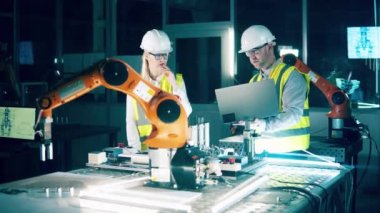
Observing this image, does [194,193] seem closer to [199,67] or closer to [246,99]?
[246,99]

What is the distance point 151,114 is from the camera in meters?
1.95

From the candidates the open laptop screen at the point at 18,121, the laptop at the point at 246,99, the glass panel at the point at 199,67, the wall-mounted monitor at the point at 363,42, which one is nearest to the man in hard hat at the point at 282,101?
the laptop at the point at 246,99

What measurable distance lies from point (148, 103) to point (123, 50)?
239 inches

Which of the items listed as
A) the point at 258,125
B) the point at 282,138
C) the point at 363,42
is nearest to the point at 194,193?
the point at 258,125

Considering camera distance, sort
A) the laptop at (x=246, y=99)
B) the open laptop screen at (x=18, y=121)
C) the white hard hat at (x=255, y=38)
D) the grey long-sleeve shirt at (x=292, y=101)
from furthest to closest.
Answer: the open laptop screen at (x=18, y=121) < the white hard hat at (x=255, y=38) < the grey long-sleeve shirt at (x=292, y=101) < the laptop at (x=246, y=99)

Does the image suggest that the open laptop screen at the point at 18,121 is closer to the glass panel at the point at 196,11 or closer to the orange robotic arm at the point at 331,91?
the orange robotic arm at the point at 331,91

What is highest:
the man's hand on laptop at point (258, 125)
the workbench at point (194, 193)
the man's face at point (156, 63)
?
the man's face at point (156, 63)

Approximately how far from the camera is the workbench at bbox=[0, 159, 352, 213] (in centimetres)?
186

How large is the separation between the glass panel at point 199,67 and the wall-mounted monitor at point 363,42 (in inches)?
76.3

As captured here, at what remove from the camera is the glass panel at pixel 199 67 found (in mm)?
7406

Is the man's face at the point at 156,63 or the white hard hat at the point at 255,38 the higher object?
the white hard hat at the point at 255,38

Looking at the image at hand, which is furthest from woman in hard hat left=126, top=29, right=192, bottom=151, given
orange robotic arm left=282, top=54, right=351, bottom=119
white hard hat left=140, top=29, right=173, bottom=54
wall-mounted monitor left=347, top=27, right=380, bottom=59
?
wall-mounted monitor left=347, top=27, right=380, bottom=59

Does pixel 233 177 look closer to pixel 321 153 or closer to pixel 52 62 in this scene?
pixel 321 153

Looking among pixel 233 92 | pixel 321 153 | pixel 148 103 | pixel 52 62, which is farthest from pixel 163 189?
pixel 52 62
